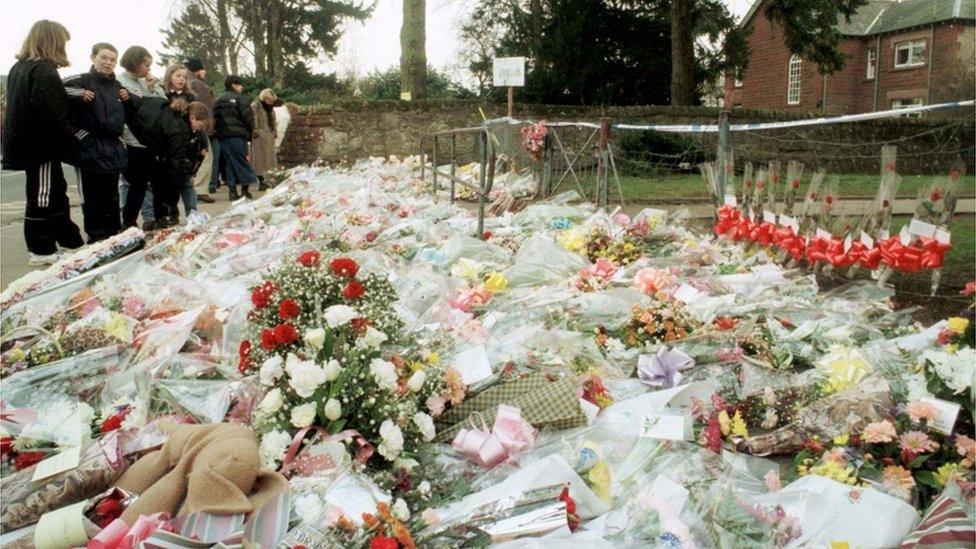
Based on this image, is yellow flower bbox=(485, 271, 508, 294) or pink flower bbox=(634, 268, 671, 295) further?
yellow flower bbox=(485, 271, 508, 294)

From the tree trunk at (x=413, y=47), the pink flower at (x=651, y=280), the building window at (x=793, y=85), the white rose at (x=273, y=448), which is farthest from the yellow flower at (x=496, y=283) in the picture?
the building window at (x=793, y=85)

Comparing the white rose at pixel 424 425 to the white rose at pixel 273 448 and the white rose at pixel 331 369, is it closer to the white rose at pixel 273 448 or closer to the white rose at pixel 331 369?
the white rose at pixel 331 369

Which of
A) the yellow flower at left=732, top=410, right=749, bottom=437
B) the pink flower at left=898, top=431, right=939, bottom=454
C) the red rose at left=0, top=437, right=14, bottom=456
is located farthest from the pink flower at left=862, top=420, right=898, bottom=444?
the red rose at left=0, top=437, right=14, bottom=456

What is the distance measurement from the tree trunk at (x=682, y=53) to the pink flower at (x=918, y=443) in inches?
560

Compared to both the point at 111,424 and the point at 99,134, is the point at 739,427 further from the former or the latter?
the point at 99,134

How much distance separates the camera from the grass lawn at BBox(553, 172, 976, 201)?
16.9 feet

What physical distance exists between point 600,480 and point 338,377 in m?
0.82

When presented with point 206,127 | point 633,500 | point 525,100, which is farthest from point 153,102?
point 525,100

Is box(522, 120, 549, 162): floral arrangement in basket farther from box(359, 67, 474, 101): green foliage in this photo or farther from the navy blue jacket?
box(359, 67, 474, 101): green foliage

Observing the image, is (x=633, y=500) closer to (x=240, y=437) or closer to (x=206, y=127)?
(x=240, y=437)

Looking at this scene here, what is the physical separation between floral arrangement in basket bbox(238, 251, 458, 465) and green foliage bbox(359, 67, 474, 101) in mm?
18334

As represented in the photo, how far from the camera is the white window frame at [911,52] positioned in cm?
3284

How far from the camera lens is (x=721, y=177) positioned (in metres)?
5.79

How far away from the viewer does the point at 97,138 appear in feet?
18.6
